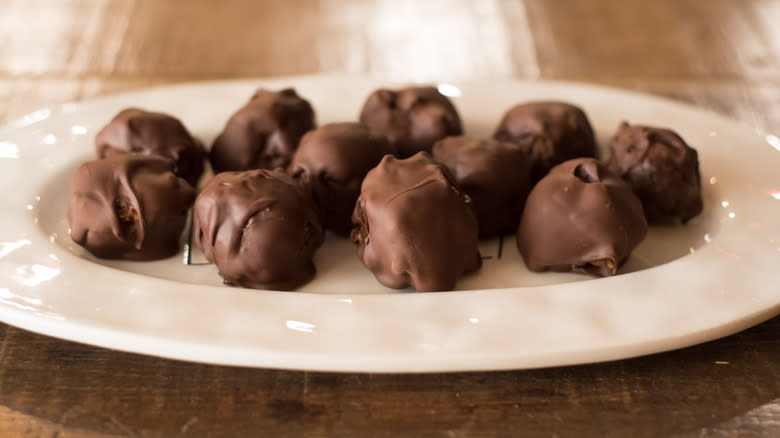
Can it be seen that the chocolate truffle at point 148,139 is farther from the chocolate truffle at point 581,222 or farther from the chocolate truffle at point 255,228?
the chocolate truffle at point 581,222

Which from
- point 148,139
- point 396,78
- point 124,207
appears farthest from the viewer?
point 396,78

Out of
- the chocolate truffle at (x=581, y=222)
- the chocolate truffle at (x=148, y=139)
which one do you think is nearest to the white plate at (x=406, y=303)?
the chocolate truffle at (x=581, y=222)

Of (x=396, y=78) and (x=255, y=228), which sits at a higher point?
(x=255, y=228)

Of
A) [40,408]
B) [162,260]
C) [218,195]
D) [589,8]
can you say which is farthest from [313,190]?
[589,8]

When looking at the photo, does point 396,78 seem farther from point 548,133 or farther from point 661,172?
point 661,172

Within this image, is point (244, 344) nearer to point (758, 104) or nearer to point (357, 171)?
point (357, 171)

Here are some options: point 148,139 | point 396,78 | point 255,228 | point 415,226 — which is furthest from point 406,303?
point 396,78
